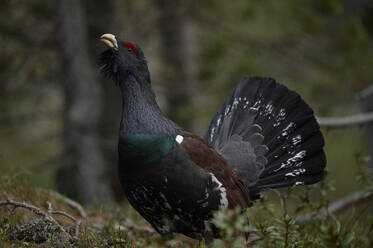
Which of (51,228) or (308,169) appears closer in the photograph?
(51,228)

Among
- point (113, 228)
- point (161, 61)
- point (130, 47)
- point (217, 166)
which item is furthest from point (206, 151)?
point (161, 61)

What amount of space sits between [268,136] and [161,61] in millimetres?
7420

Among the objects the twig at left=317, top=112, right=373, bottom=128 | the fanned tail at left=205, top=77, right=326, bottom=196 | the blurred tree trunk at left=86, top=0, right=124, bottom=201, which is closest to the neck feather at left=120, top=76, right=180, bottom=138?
the fanned tail at left=205, top=77, right=326, bottom=196

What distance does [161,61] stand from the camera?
11.7 meters

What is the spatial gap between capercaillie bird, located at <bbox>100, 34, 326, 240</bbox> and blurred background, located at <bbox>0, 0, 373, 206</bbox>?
1956 millimetres

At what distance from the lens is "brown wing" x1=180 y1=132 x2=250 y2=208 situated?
3.70 meters

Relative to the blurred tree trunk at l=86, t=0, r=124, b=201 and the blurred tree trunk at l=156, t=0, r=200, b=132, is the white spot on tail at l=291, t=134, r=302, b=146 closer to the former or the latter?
the blurred tree trunk at l=86, t=0, r=124, b=201

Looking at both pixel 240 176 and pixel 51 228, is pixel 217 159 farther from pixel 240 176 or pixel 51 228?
pixel 51 228

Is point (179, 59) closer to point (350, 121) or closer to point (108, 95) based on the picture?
point (108, 95)

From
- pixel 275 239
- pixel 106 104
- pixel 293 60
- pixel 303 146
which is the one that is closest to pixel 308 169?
pixel 303 146

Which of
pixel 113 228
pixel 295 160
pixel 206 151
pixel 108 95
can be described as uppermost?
pixel 108 95

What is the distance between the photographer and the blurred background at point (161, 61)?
273 inches

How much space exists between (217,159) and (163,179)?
0.75m

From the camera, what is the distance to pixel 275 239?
118 inches
